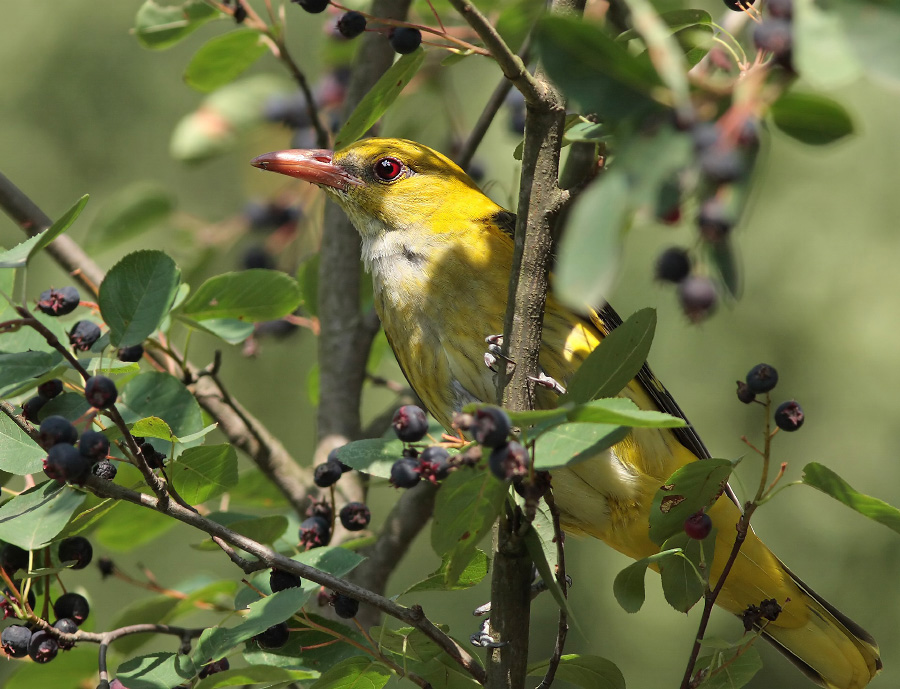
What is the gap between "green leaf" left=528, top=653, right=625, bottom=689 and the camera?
2.38m

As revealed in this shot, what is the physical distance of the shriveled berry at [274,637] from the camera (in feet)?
7.63

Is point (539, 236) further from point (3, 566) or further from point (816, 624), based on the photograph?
point (816, 624)

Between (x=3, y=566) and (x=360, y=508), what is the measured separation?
0.95 m

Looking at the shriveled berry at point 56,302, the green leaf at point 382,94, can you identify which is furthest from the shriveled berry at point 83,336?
the green leaf at point 382,94

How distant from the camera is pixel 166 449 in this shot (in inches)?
98.2

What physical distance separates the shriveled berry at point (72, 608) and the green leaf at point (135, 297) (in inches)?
28.8

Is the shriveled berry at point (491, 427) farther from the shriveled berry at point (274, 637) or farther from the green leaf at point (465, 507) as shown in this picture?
the shriveled berry at point (274, 637)

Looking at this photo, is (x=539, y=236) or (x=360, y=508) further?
Answer: (x=360, y=508)

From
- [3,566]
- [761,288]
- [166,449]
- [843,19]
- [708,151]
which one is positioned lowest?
[761,288]

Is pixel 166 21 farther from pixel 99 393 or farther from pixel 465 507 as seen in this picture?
pixel 465 507

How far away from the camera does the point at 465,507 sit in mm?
1906

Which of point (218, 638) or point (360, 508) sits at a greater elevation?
point (218, 638)

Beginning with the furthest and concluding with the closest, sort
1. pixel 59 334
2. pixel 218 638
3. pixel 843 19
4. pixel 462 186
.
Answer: pixel 462 186, pixel 59 334, pixel 218 638, pixel 843 19

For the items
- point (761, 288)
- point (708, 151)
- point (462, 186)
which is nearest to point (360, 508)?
point (462, 186)
